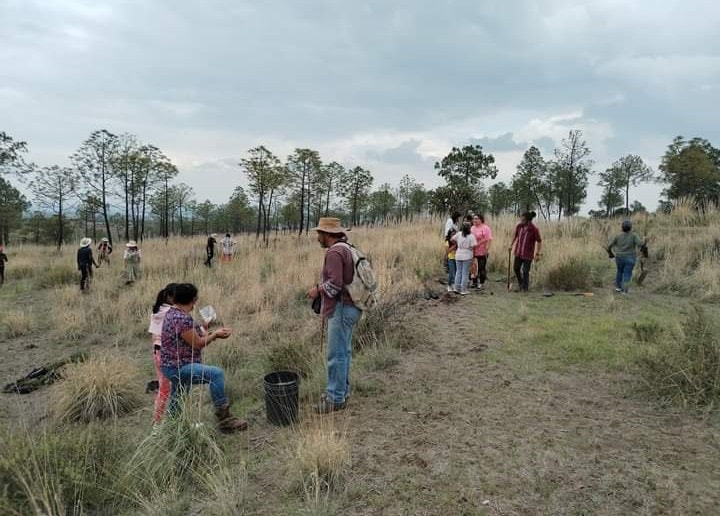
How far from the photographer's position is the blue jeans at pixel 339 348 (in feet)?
14.0

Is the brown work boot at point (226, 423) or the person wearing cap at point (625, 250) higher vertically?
the person wearing cap at point (625, 250)

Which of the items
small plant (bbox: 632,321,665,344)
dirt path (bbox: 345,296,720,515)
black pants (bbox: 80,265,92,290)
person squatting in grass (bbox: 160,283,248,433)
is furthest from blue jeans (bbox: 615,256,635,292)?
black pants (bbox: 80,265,92,290)

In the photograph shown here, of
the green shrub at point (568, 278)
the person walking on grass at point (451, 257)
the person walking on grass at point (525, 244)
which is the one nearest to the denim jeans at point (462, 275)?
the person walking on grass at point (451, 257)

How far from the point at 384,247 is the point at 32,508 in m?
11.4

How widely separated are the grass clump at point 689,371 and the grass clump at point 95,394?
18.7 feet

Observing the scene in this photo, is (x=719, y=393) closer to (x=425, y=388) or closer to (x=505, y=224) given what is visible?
(x=425, y=388)

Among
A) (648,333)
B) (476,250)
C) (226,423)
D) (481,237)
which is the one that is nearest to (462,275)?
(476,250)

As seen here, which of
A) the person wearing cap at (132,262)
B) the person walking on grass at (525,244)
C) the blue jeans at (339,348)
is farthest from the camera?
the person wearing cap at (132,262)

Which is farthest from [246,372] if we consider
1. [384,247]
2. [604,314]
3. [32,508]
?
[384,247]

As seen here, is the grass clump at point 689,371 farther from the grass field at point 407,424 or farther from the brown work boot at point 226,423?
the brown work boot at point 226,423

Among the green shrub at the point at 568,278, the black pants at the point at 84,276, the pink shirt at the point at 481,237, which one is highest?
the pink shirt at the point at 481,237

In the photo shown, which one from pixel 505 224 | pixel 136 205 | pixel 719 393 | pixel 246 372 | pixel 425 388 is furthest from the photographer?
pixel 136 205

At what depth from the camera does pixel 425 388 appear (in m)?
4.88

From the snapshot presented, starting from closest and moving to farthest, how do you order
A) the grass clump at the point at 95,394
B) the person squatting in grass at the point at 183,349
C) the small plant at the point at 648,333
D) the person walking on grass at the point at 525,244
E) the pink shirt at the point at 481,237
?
1. the person squatting in grass at the point at 183,349
2. the grass clump at the point at 95,394
3. the small plant at the point at 648,333
4. the person walking on grass at the point at 525,244
5. the pink shirt at the point at 481,237
